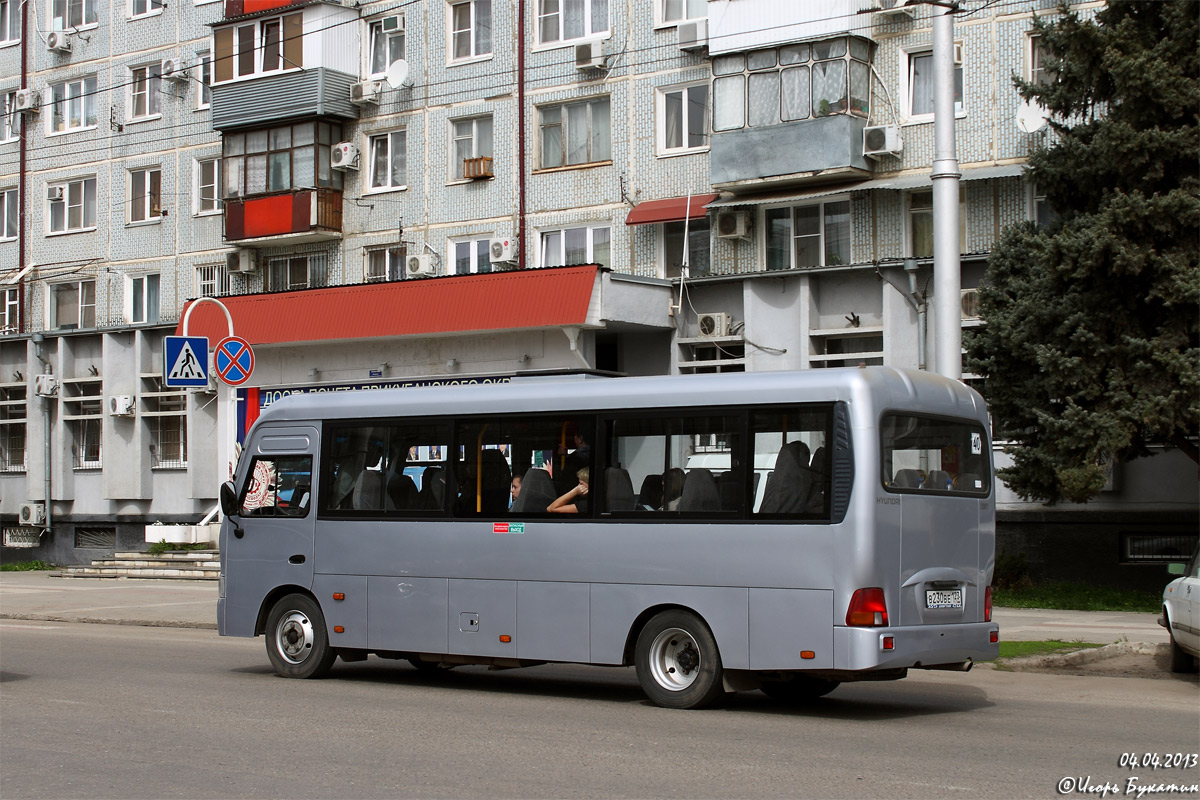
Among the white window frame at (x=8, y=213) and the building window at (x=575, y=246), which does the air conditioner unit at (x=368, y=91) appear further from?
the white window frame at (x=8, y=213)

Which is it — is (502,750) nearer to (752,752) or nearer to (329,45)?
(752,752)

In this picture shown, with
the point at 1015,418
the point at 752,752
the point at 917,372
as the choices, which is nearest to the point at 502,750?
the point at 752,752

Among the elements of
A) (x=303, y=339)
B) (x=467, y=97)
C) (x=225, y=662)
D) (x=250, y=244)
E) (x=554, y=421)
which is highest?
(x=467, y=97)

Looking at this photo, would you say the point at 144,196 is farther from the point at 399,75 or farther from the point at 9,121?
the point at 399,75

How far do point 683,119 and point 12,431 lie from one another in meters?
20.6

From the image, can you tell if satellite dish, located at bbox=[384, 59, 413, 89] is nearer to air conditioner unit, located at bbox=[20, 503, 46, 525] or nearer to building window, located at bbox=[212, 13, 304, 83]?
building window, located at bbox=[212, 13, 304, 83]

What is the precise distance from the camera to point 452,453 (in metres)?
12.3

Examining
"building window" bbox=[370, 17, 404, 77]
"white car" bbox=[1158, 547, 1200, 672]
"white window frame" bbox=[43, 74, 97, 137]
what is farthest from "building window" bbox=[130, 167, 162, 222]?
"white car" bbox=[1158, 547, 1200, 672]

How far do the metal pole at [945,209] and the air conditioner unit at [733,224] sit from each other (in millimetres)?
12463

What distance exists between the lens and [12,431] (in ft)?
127

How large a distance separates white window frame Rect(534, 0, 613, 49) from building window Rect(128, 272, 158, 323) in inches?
504

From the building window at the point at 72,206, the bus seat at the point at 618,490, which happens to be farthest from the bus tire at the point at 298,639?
the building window at the point at 72,206

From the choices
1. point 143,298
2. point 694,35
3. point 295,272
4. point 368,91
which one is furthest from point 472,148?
point 143,298

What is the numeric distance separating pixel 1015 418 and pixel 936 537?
1160cm
